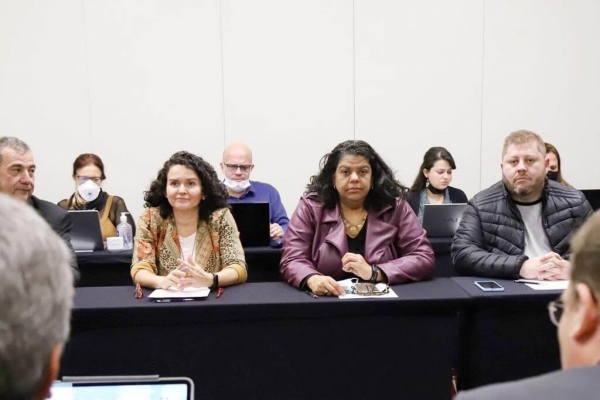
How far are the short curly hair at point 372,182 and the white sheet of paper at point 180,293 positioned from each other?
2.57ft

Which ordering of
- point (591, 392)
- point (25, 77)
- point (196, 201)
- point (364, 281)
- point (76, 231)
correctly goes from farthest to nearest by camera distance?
1. point (25, 77)
2. point (76, 231)
3. point (196, 201)
4. point (364, 281)
5. point (591, 392)

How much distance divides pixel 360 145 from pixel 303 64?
3098 mm

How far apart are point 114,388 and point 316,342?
968mm

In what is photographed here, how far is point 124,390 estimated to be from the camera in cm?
114

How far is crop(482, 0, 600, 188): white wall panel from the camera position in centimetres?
548

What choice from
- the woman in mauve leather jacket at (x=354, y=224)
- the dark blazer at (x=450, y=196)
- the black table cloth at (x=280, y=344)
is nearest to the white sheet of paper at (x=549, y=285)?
the black table cloth at (x=280, y=344)

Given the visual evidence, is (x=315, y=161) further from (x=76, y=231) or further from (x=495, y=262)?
(x=495, y=262)

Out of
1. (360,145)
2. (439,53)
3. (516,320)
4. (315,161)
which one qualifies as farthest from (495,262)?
(439,53)

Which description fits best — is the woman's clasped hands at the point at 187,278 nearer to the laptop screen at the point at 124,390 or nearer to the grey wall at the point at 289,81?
the laptop screen at the point at 124,390

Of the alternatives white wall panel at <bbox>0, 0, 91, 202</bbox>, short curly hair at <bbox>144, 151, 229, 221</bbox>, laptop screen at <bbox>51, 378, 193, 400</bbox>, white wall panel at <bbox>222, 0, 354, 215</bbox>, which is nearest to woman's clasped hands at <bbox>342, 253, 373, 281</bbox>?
short curly hair at <bbox>144, 151, 229, 221</bbox>

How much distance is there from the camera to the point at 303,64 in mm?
5379

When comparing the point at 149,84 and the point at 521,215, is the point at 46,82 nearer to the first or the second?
the point at 149,84

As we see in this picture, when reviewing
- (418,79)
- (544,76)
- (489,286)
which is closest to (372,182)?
(489,286)

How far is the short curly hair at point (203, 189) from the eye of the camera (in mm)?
2480
